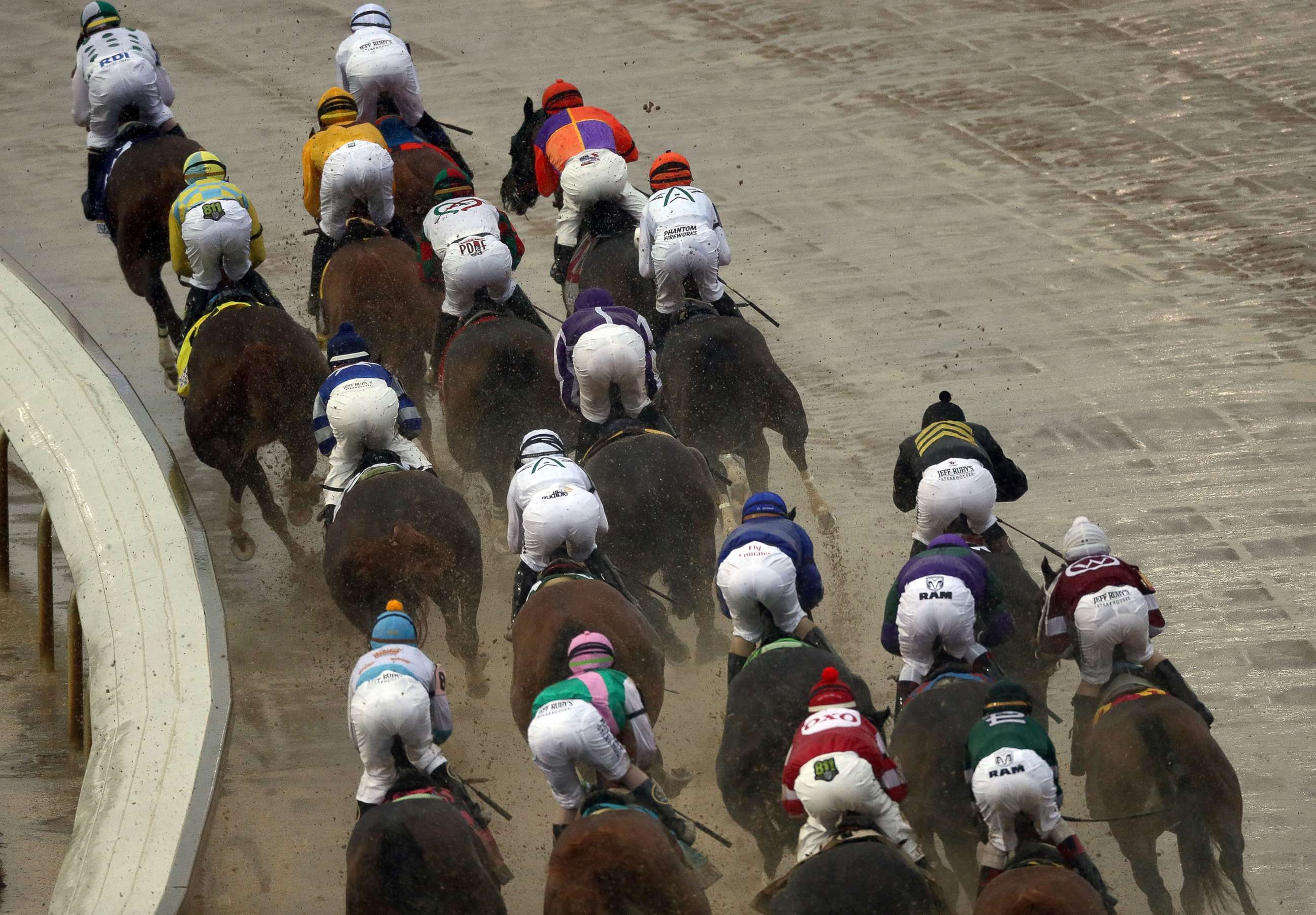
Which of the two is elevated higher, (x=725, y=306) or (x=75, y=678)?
(x=725, y=306)

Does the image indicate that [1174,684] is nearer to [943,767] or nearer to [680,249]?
[943,767]

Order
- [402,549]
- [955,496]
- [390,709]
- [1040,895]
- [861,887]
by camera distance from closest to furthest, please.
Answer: [1040,895], [861,887], [390,709], [955,496], [402,549]

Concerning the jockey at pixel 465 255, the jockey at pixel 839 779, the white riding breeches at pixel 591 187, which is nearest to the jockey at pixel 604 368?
the jockey at pixel 465 255

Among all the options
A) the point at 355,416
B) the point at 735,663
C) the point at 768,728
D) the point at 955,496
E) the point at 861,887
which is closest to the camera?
the point at 861,887

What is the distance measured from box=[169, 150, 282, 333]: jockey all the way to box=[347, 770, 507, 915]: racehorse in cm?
399

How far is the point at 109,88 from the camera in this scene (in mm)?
10305

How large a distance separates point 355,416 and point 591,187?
7.98 feet

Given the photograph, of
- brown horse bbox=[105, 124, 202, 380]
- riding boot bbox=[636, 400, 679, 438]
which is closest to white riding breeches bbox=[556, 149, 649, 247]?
riding boot bbox=[636, 400, 679, 438]

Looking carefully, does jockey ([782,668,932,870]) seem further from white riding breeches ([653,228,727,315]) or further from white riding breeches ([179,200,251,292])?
white riding breeches ([179,200,251,292])

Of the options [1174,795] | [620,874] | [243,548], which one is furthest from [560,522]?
[243,548]

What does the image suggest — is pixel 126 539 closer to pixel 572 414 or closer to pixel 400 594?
pixel 400 594

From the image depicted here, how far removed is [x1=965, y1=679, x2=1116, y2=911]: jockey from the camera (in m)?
5.48

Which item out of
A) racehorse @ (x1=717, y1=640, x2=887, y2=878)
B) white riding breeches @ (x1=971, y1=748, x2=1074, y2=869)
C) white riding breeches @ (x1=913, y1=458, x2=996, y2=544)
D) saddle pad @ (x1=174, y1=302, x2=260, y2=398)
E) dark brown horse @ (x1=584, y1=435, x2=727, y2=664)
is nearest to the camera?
white riding breeches @ (x1=971, y1=748, x2=1074, y2=869)

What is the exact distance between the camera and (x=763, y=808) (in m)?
6.34
